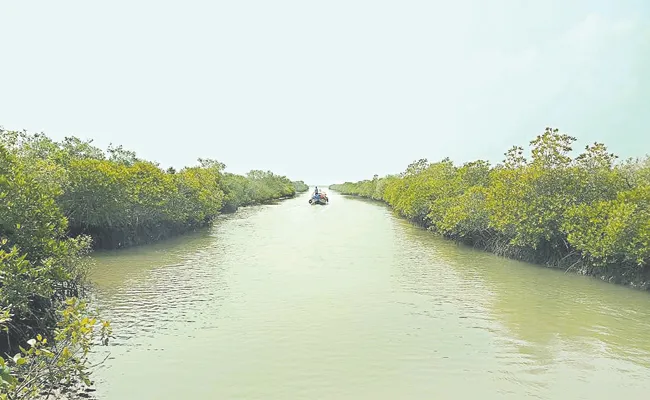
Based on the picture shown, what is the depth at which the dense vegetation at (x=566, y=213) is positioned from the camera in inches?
542

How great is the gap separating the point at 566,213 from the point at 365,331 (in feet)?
33.9

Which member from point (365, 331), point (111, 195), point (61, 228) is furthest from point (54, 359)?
point (111, 195)

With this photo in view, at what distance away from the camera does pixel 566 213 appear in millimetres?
16312

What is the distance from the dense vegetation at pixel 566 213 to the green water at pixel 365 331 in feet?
3.32

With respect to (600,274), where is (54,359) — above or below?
below

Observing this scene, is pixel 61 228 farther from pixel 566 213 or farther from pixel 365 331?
pixel 566 213

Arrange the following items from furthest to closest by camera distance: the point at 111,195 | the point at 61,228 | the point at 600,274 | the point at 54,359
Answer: the point at 111,195 → the point at 600,274 → the point at 61,228 → the point at 54,359

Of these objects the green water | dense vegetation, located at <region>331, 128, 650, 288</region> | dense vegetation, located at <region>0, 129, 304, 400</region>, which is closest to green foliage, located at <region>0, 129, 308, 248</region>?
dense vegetation, located at <region>0, 129, 304, 400</region>

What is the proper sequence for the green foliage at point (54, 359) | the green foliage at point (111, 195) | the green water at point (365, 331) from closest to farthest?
the green foliage at point (54, 359) < the green water at point (365, 331) < the green foliage at point (111, 195)

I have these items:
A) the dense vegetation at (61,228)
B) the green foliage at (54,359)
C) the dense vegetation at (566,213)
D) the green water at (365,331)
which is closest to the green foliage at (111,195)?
the dense vegetation at (61,228)

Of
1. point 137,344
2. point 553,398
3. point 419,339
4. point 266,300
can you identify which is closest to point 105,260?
point 266,300

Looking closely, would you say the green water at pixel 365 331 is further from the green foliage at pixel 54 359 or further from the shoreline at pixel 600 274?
the green foliage at pixel 54 359

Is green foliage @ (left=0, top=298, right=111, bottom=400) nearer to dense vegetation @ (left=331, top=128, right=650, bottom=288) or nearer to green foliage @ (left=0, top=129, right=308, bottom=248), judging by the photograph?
green foliage @ (left=0, top=129, right=308, bottom=248)

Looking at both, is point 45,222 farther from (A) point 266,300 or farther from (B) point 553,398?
(B) point 553,398
